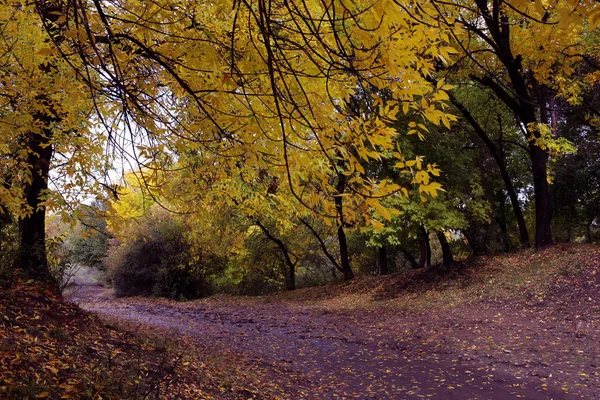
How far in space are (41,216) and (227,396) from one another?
5095 mm

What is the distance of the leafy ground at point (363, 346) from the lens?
4.88 meters

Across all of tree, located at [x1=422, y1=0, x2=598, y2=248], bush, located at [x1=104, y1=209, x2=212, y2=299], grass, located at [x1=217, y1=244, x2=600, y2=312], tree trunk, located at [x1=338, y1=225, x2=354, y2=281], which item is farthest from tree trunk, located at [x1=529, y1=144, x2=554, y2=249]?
bush, located at [x1=104, y1=209, x2=212, y2=299]

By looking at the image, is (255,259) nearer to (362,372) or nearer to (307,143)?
(362,372)

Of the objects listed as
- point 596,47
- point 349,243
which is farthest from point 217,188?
point 349,243

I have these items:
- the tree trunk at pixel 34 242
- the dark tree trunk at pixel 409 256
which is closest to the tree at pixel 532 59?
the tree trunk at pixel 34 242

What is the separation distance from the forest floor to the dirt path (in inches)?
0.8

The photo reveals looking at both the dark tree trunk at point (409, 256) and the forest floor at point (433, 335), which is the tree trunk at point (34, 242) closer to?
the forest floor at point (433, 335)

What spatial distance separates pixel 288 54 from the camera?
10.8 feet

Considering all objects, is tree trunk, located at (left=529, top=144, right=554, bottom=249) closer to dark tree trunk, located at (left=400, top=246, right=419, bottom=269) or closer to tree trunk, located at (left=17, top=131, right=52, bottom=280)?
dark tree trunk, located at (left=400, top=246, right=419, bottom=269)

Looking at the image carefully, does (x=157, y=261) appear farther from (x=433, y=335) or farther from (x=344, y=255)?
(x=433, y=335)

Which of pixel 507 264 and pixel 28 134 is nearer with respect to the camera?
pixel 28 134

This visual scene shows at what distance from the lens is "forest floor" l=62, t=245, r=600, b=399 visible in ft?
19.5

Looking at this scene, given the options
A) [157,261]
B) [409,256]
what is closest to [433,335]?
[409,256]

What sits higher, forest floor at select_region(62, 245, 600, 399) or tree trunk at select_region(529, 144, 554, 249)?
tree trunk at select_region(529, 144, 554, 249)
